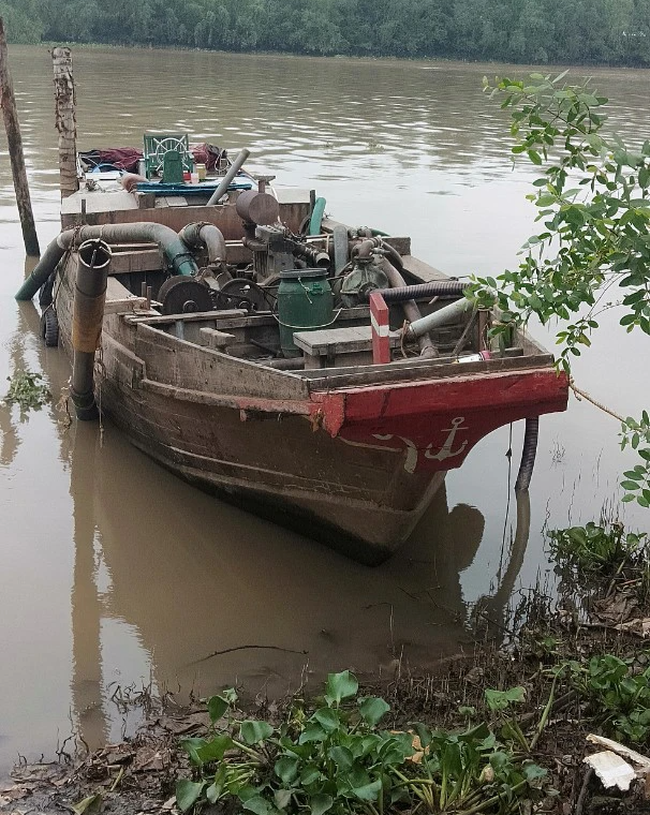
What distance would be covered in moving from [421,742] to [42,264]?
792 cm

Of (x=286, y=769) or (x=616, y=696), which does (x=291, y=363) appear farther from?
(x=286, y=769)

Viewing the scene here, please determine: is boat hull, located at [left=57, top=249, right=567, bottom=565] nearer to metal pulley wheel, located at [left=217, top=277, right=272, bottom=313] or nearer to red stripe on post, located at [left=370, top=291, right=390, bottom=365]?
red stripe on post, located at [left=370, top=291, right=390, bottom=365]

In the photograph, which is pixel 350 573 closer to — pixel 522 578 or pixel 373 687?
pixel 522 578

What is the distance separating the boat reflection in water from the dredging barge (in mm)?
252

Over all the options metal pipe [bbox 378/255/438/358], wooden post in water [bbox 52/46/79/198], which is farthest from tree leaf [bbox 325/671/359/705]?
wooden post in water [bbox 52/46/79/198]

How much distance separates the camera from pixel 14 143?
1413cm

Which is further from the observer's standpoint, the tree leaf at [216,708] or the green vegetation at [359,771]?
the tree leaf at [216,708]

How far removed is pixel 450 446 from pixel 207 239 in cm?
343

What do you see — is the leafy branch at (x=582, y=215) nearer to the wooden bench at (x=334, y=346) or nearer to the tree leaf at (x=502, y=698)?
the tree leaf at (x=502, y=698)

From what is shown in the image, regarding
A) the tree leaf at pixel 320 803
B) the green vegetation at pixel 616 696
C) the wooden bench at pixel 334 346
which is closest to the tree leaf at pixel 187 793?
the tree leaf at pixel 320 803

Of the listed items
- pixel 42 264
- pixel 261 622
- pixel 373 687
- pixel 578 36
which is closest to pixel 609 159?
pixel 373 687

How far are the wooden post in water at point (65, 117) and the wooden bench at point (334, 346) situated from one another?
23.6 ft

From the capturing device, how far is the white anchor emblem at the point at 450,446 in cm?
607

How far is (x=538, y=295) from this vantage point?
4125 mm
